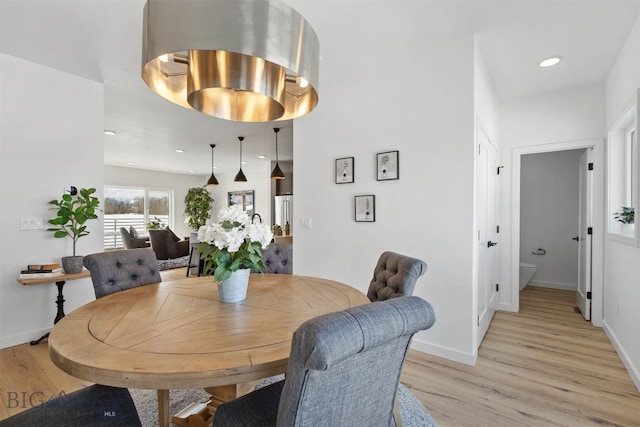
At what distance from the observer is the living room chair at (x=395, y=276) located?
1.55m

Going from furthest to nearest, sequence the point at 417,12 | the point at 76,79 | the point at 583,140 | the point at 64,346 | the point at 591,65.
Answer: the point at 583,140 → the point at 76,79 → the point at 591,65 → the point at 417,12 → the point at 64,346

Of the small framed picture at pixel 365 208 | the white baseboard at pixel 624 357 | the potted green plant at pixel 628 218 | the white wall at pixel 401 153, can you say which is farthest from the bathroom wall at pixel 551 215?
the small framed picture at pixel 365 208

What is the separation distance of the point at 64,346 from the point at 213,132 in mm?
4606

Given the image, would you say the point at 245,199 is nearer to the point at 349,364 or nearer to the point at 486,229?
the point at 486,229

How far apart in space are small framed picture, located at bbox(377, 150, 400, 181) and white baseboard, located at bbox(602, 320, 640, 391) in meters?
2.15

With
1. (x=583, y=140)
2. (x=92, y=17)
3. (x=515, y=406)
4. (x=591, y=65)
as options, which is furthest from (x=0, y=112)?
(x=583, y=140)

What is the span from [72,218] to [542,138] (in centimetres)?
507

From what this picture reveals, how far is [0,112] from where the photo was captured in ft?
8.81

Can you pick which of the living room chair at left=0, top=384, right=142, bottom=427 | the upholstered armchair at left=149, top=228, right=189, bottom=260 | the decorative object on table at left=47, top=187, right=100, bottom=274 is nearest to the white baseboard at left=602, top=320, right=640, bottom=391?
the living room chair at left=0, top=384, right=142, bottom=427

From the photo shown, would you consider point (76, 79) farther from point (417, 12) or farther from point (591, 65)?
point (591, 65)

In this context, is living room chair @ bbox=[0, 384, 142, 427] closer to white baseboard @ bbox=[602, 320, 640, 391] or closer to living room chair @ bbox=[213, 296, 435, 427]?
living room chair @ bbox=[213, 296, 435, 427]

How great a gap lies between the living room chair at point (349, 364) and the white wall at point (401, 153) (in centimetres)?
176

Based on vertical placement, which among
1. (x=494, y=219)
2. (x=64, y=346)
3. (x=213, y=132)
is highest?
(x=213, y=132)

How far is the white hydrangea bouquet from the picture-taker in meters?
1.43
